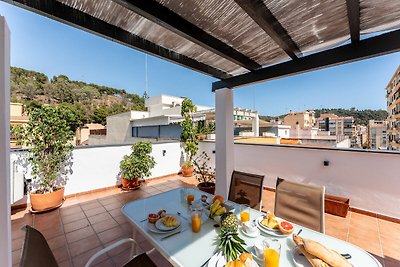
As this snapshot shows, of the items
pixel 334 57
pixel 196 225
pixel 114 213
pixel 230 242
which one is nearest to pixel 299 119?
pixel 334 57

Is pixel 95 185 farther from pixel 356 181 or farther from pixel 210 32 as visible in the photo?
pixel 356 181

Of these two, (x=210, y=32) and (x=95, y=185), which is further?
(x=95, y=185)

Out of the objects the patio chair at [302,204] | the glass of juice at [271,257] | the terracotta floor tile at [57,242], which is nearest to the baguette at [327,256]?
the glass of juice at [271,257]

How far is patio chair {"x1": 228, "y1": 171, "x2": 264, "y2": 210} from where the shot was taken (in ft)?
6.15

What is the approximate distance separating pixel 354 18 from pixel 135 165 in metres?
4.29

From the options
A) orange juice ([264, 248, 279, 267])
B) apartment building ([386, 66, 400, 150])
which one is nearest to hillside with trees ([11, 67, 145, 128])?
orange juice ([264, 248, 279, 267])

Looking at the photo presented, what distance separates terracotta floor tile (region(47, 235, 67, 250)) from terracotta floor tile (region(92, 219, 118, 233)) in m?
0.37

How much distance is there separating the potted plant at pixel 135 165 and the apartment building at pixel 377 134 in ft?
15.2

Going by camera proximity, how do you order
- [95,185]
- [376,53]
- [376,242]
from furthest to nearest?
1. [95,185]
2. [376,242]
3. [376,53]

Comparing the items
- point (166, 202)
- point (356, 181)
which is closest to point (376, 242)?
point (356, 181)

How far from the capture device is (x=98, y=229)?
2615mm

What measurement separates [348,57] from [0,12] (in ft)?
10.1

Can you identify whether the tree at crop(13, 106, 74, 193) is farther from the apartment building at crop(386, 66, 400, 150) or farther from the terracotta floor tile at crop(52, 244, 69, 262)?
the apartment building at crop(386, 66, 400, 150)

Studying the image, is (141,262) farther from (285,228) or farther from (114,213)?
(114,213)
